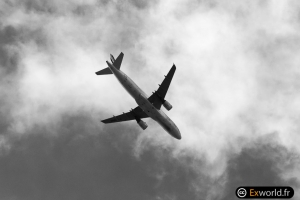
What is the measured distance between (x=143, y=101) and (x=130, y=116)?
392 inches

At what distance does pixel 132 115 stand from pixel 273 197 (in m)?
34.9

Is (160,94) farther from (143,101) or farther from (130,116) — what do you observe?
(130,116)

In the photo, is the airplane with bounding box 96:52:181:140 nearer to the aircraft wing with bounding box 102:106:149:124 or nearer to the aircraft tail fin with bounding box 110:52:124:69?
the aircraft tail fin with bounding box 110:52:124:69

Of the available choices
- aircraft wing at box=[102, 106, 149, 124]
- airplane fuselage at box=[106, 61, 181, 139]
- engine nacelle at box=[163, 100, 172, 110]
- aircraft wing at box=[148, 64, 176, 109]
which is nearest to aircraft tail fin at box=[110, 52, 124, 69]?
airplane fuselage at box=[106, 61, 181, 139]

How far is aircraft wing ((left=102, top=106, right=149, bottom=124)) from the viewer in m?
68.2

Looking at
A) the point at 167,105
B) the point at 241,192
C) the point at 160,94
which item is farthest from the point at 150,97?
the point at 241,192

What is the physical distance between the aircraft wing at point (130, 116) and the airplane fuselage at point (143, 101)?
→ 4877 millimetres

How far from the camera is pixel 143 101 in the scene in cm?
6034

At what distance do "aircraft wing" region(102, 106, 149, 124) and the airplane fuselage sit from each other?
4.88m

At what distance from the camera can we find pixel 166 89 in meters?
61.6

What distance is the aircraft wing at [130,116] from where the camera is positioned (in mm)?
68188

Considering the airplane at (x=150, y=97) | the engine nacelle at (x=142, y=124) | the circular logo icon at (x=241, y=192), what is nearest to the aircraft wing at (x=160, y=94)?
the airplane at (x=150, y=97)

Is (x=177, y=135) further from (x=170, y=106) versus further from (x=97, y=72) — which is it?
(x=97, y=72)

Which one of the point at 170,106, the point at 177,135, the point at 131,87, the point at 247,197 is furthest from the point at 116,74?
the point at 247,197
